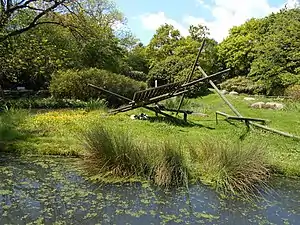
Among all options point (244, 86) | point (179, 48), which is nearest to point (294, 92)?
point (244, 86)

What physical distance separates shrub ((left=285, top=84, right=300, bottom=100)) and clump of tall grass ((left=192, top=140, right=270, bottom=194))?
1453 centimetres

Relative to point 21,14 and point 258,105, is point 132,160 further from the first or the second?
point 258,105

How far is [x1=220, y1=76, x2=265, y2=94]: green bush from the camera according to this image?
1046 inches

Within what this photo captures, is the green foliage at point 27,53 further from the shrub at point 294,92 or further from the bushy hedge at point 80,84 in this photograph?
the shrub at point 294,92

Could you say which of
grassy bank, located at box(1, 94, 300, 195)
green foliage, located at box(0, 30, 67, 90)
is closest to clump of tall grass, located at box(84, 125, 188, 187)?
grassy bank, located at box(1, 94, 300, 195)

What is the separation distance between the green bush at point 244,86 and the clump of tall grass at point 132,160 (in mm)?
20894

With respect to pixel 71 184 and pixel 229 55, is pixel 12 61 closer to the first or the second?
pixel 71 184

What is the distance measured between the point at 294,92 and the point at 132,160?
16178 millimetres

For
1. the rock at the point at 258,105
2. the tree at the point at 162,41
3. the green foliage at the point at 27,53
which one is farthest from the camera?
the tree at the point at 162,41

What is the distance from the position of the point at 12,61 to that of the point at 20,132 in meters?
3.31

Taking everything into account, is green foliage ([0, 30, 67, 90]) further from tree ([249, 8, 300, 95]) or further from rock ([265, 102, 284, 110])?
tree ([249, 8, 300, 95])

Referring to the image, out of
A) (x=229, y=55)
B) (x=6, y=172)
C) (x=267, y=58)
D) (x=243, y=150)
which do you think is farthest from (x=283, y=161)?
(x=229, y=55)

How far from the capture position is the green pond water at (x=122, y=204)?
4836mm

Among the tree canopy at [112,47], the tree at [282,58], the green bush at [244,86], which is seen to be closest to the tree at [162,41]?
the tree canopy at [112,47]
